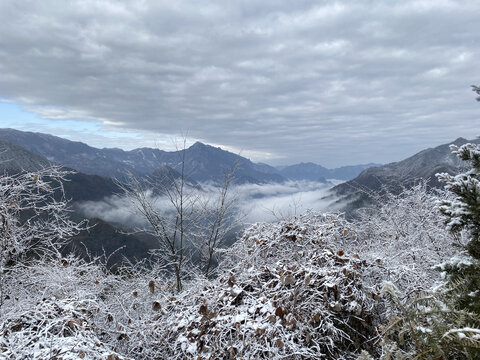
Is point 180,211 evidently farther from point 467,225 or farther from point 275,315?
point 467,225

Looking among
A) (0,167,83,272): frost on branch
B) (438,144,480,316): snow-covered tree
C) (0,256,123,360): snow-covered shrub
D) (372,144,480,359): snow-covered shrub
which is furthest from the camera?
(0,167,83,272): frost on branch

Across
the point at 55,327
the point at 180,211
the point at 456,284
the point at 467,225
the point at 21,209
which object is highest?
the point at 467,225

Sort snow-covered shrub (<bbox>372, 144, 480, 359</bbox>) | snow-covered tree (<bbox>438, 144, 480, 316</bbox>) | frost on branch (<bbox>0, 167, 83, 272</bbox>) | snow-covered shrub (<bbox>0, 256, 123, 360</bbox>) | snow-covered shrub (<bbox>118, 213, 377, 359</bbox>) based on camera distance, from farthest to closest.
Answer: frost on branch (<bbox>0, 167, 83, 272</bbox>)
snow-covered shrub (<bbox>118, 213, 377, 359</bbox>)
snow-covered shrub (<bbox>0, 256, 123, 360</bbox>)
snow-covered tree (<bbox>438, 144, 480, 316</bbox>)
snow-covered shrub (<bbox>372, 144, 480, 359</bbox>)

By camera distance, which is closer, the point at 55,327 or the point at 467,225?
the point at 467,225

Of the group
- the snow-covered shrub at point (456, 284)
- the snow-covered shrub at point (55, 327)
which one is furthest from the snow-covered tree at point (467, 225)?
the snow-covered shrub at point (55, 327)

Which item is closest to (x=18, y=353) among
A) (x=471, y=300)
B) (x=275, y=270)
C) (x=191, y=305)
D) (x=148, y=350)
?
(x=148, y=350)

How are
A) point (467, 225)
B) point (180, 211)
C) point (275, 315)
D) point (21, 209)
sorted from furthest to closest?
point (180, 211) < point (21, 209) < point (275, 315) < point (467, 225)

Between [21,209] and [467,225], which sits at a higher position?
[467,225]

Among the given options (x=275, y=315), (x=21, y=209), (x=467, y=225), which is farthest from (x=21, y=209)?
(x=467, y=225)

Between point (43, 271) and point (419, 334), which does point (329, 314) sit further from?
point (43, 271)

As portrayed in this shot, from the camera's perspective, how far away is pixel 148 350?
15.4 feet

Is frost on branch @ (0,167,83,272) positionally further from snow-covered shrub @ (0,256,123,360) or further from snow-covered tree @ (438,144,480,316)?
snow-covered tree @ (438,144,480,316)

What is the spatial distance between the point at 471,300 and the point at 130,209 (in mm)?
12519

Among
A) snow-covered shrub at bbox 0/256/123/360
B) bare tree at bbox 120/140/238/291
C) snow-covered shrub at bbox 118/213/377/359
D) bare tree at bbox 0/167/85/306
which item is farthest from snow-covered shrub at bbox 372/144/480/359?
bare tree at bbox 120/140/238/291
